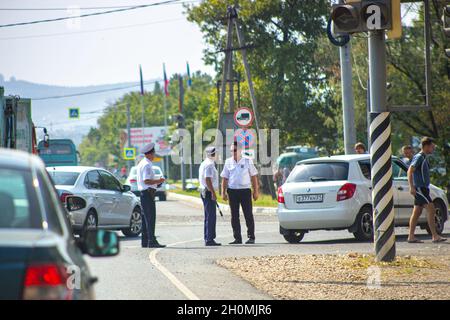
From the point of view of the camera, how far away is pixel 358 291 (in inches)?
462

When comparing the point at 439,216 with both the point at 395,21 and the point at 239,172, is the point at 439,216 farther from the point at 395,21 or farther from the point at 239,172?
the point at 395,21

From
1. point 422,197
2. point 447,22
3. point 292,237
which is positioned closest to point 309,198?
point 292,237

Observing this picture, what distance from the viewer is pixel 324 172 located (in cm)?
1947

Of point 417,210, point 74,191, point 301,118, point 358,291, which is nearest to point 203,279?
point 358,291

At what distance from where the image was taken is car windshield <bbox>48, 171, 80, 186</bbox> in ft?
70.7

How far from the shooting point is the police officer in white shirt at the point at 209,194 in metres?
19.2

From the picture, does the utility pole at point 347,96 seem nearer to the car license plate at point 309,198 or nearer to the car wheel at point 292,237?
the car wheel at point 292,237

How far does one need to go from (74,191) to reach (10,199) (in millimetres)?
15626

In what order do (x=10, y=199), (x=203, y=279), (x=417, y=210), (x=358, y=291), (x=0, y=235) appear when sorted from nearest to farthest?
(x=0, y=235)
(x=10, y=199)
(x=358, y=291)
(x=203, y=279)
(x=417, y=210)

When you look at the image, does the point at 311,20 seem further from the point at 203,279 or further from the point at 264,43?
the point at 203,279

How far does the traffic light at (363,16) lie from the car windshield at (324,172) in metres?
5.57

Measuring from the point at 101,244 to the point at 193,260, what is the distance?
979 cm

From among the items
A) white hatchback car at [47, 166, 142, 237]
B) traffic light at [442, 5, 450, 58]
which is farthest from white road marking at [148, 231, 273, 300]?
traffic light at [442, 5, 450, 58]

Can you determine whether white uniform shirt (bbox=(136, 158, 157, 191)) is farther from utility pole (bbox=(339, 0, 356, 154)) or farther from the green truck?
utility pole (bbox=(339, 0, 356, 154))
